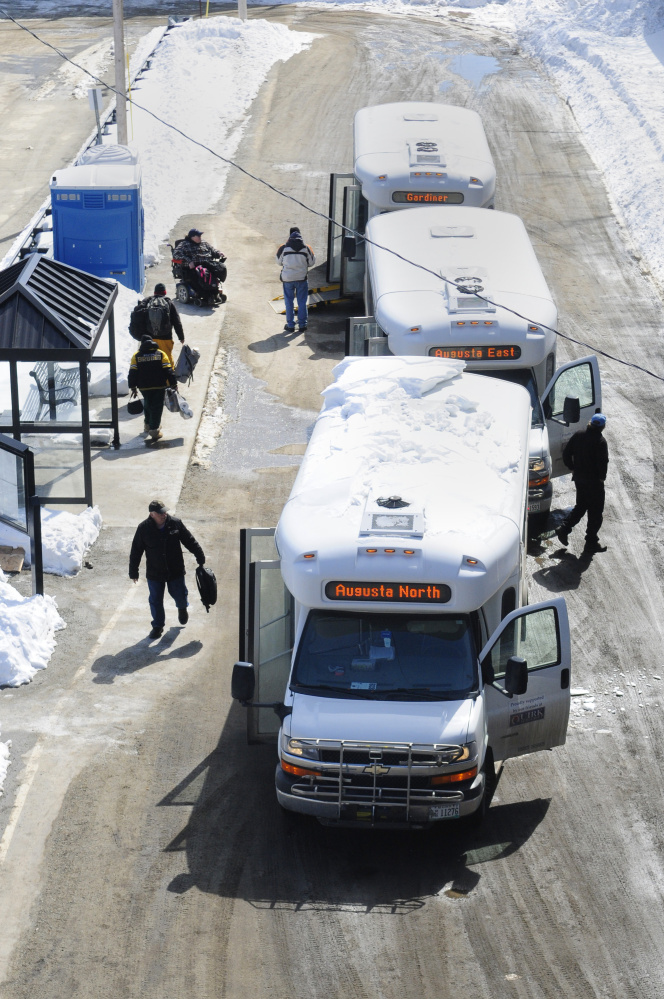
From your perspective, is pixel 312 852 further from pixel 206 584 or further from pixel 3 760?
pixel 206 584

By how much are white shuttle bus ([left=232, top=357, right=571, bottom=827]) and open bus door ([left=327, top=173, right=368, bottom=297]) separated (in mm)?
11737

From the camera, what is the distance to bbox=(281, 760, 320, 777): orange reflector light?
30.1 ft

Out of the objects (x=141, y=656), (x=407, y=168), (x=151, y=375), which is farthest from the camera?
(x=407, y=168)

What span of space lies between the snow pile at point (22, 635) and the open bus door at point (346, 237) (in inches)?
412

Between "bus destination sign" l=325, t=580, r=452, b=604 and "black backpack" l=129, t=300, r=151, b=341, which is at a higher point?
"bus destination sign" l=325, t=580, r=452, b=604

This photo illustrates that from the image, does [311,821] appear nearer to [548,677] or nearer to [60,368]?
[548,677]

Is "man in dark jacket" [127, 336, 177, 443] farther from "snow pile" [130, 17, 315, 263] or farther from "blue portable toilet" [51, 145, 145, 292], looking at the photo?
"snow pile" [130, 17, 315, 263]

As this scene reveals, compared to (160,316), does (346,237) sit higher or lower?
lower

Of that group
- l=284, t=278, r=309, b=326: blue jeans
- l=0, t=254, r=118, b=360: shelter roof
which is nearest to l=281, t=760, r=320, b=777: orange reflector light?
l=0, t=254, r=118, b=360: shelter roof

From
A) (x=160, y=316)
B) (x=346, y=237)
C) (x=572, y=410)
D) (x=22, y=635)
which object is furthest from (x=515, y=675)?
(x=346, y=237)

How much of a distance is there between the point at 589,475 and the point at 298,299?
8.48 m

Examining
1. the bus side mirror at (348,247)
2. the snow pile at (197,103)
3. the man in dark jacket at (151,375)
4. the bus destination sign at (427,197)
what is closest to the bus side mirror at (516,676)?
the man in dark jacket at (151,375)

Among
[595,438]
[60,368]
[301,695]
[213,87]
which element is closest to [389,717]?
[301,695]

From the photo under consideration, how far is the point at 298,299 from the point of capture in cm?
2166
